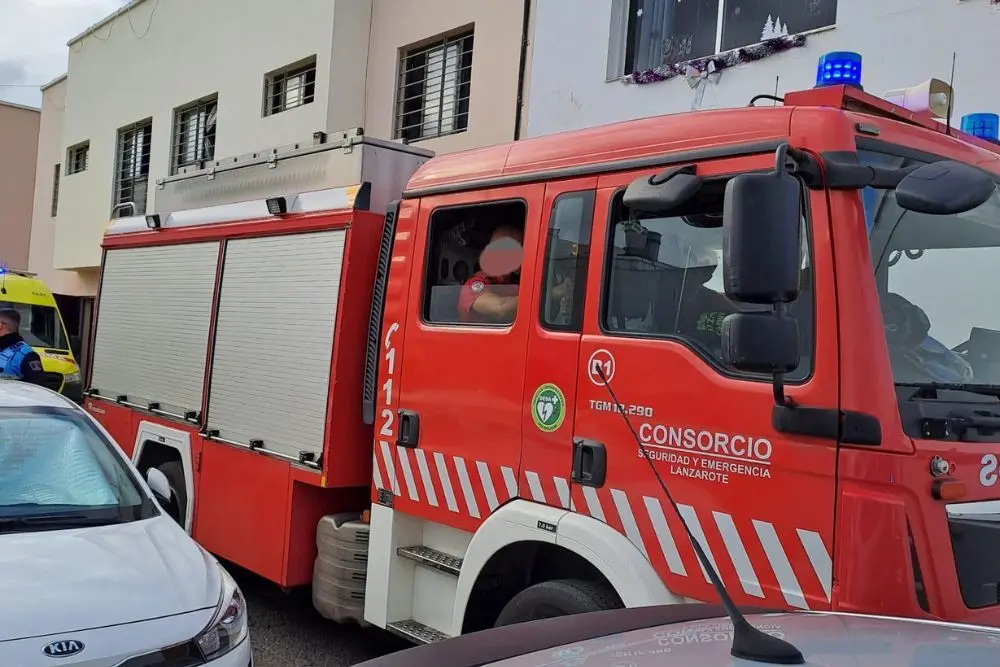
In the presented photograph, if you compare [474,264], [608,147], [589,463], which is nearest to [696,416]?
[589,463]

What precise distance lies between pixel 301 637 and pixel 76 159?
18441mm

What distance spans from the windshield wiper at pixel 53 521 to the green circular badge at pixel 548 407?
76.9 inches

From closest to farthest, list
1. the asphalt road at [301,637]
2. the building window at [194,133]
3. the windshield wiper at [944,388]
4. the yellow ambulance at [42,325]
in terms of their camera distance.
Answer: the windshield wiper at [944,388], the asphalt road at [301,637], the yellow ambulance at [42,325], the building window at [194,133]

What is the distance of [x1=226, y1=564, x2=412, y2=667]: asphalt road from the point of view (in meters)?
5.02

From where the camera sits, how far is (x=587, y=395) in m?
3.38

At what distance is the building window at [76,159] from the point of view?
2039cm

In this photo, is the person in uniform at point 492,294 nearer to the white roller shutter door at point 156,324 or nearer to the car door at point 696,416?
the car door at point 696,416

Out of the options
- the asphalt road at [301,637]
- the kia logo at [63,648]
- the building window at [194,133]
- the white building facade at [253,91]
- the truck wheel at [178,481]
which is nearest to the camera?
the kia logo at [63,648]

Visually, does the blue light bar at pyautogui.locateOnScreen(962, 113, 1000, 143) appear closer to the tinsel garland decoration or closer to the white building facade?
the white building facade

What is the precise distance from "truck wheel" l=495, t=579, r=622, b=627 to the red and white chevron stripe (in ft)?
0.91

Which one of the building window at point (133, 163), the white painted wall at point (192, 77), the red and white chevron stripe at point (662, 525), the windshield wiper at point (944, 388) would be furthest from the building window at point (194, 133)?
the windshield wiper at point (944, 388)

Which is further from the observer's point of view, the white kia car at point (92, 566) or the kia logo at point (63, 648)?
the white kia car at point (92, 566)

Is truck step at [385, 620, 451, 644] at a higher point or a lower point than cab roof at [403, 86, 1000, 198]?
lower

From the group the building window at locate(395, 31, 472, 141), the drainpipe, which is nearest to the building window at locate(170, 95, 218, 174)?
the building window at locate(395, 31, 472, 141)
